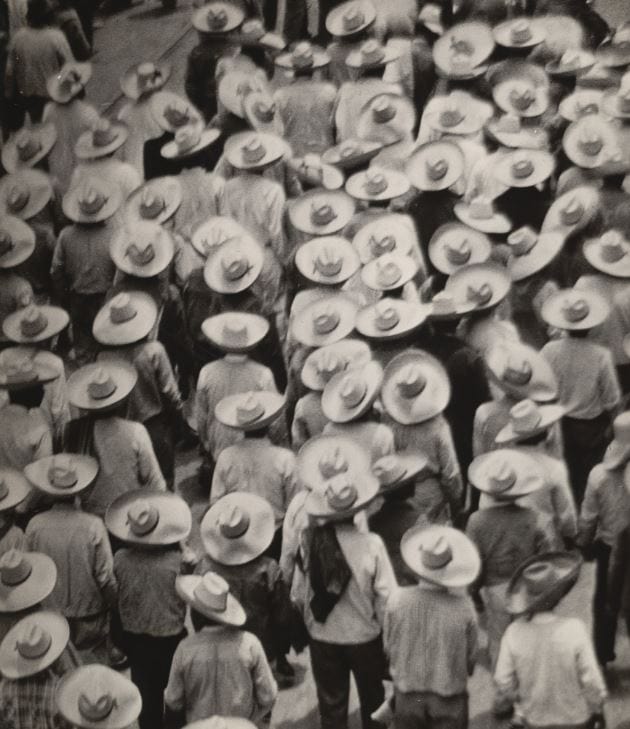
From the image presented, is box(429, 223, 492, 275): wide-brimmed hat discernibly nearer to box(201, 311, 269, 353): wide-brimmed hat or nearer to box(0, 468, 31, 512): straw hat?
box(201, 311, 269, 353): wide-brimmed hat

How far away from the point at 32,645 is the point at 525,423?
288 cm

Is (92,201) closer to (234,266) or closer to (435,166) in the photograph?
(234,266)

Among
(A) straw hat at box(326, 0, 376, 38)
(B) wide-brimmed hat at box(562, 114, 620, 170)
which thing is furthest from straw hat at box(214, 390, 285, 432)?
(A) straw hat at box(326, 0, 376, 38)

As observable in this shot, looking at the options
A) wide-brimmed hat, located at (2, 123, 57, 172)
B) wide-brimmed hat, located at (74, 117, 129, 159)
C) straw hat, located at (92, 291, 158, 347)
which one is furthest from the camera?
wide-brimmed hat, located at (2, 123, 57, 172)

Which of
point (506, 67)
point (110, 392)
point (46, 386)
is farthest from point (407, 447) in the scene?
point (506, 67)

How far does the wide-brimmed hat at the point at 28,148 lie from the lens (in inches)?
464

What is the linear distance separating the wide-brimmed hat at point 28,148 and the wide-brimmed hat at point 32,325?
237cm

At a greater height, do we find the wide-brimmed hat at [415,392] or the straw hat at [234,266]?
the wide-brimmed hat at [415,392]

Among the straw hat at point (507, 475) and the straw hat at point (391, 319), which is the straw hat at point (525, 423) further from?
the straw hat at point (391, 319)

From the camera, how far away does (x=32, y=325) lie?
380 inches

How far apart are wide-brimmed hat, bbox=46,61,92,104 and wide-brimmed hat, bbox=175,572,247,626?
616 cm

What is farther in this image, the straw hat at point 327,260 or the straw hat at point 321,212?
the straw hat at point 321,212

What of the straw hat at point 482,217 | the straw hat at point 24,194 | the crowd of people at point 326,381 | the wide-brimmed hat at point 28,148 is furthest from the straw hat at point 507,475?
the wide-brimmed hat at point 28,148

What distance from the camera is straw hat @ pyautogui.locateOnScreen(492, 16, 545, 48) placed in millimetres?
12328
